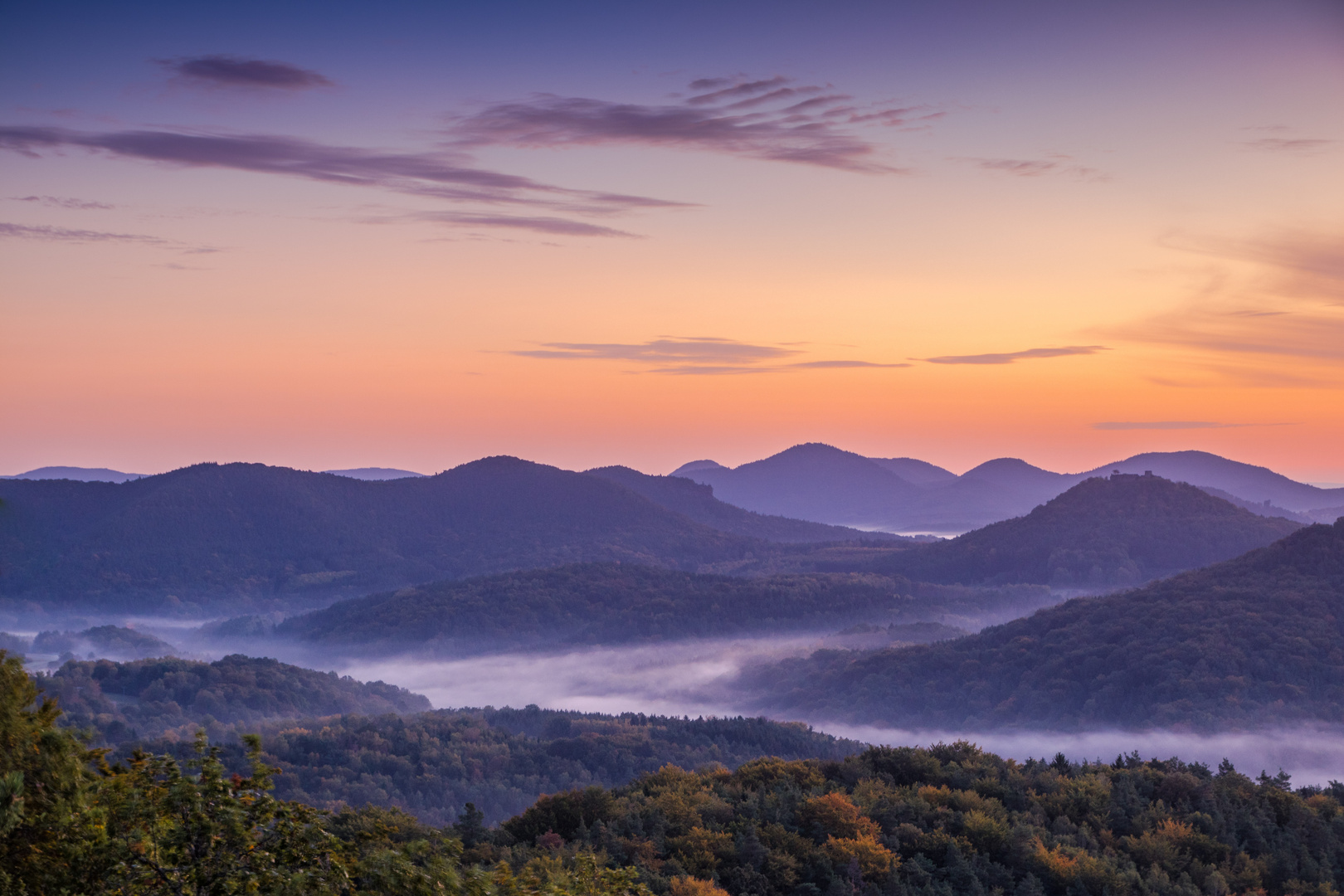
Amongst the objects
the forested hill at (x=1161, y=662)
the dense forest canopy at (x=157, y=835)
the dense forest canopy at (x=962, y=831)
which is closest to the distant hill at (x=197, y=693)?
the forested hill at (x=1161, y=662)

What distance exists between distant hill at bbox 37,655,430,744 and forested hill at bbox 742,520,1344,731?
77.5m

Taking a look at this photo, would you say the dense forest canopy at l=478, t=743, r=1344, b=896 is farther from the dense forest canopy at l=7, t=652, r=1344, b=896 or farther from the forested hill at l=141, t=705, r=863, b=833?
the forested hill at l=141, t=705, r=863, b=833

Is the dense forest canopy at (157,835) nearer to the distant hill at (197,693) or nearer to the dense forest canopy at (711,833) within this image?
the dense forest canopy at (711,833)

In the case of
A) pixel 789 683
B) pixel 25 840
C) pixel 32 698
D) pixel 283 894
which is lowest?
pixel 789 683

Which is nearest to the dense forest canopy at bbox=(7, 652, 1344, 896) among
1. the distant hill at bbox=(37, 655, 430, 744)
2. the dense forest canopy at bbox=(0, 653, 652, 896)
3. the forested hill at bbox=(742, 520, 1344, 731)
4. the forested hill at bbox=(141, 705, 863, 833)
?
the dense forest canopy at bbox=(0, 653, 652, 896)

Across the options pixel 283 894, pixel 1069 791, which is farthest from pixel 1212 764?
pixel 283 894

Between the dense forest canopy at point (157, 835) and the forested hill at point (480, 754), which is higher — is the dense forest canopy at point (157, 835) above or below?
above

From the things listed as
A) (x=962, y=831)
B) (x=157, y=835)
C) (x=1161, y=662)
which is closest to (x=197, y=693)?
(x=1161, y=662)

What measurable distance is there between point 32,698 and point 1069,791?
1066 inches

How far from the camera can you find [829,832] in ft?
89.0

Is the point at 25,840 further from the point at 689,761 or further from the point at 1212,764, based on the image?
the point at 1212,764

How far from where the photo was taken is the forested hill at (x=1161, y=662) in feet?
411

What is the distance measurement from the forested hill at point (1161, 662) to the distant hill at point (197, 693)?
77.5 m

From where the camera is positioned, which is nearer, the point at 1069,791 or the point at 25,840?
the point at 25,840
